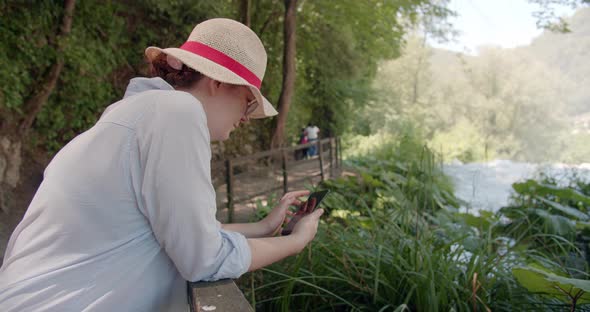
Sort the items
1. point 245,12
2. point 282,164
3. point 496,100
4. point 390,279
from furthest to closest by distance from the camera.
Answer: point 496,100 < point 245,12 < point 282,164 < point 390,279

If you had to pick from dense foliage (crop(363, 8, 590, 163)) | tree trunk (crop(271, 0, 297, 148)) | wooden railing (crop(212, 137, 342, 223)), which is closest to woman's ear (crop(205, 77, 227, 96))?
wooden railing (crop(212, 137, 342, 223))

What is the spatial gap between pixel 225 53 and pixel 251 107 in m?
0.19

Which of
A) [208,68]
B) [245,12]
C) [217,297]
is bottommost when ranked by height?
[217,297]

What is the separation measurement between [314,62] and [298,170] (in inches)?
222

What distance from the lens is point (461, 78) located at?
45.2 meters

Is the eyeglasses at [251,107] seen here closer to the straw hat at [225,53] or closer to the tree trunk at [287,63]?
the straw hat at [225,53]

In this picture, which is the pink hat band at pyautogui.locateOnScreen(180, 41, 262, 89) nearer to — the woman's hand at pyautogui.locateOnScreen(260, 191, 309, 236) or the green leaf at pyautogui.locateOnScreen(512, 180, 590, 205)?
the woman's hand at pyautogui.locateOnScreen(260, 191, 309, 236)

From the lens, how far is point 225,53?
1.16 meters

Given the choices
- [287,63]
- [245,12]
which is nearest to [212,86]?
[287,63]

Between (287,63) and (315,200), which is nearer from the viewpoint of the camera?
(315,200)

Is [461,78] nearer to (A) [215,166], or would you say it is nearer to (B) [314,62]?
(B) [314,62]

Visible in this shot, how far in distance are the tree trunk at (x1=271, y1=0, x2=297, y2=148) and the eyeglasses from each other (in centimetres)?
826

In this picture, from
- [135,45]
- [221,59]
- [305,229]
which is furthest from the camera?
[135,45]

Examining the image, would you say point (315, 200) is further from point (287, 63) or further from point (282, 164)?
point (287, 63)
